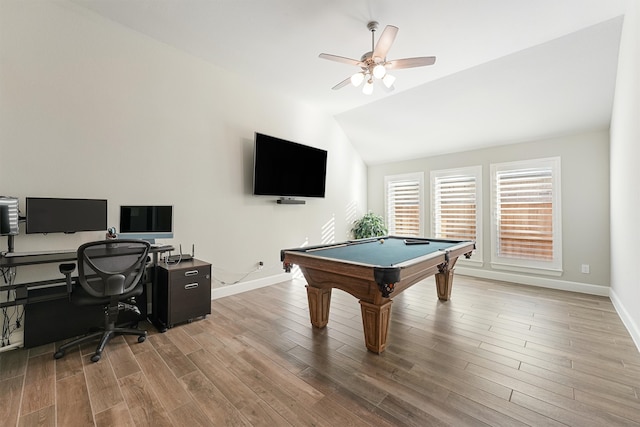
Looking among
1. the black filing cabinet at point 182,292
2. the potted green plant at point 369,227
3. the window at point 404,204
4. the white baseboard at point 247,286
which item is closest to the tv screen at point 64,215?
the black filing cabinet at point 182,292

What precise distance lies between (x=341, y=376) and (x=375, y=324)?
49 cm

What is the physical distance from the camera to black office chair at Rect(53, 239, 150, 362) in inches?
87.3

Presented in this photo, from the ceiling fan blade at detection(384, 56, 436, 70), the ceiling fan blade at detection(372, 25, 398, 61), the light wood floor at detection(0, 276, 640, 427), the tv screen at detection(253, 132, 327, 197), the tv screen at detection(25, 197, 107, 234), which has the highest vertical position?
the ceiling fan blade at detection(372, 25, 398, 61)

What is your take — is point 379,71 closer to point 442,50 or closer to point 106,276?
point 442,50

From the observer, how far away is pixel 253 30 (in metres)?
3.01

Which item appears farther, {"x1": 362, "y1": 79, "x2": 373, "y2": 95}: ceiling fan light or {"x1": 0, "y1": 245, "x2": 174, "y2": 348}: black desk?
{"x1": 362, "y1": 79, "x2": 373, "y2": 95}: ceiling fan light

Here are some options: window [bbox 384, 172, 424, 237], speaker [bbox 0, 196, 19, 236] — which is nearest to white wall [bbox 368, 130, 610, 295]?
window [bbox 384, 172, 424, 237]

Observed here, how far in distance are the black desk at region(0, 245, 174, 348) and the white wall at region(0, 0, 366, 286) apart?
26 centimetres

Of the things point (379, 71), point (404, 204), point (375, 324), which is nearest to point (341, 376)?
point (375, 324)

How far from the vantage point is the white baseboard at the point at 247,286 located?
3799 millimetres

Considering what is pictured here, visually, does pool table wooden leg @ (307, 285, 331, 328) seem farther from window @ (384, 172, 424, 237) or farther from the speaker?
window @ (384, 172, 424, 237)

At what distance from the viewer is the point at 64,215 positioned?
2.55 m

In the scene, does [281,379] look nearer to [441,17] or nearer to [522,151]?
[441,17]

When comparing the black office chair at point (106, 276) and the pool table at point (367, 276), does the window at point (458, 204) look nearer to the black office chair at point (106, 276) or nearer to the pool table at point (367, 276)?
the pool table at point (367, 276)
